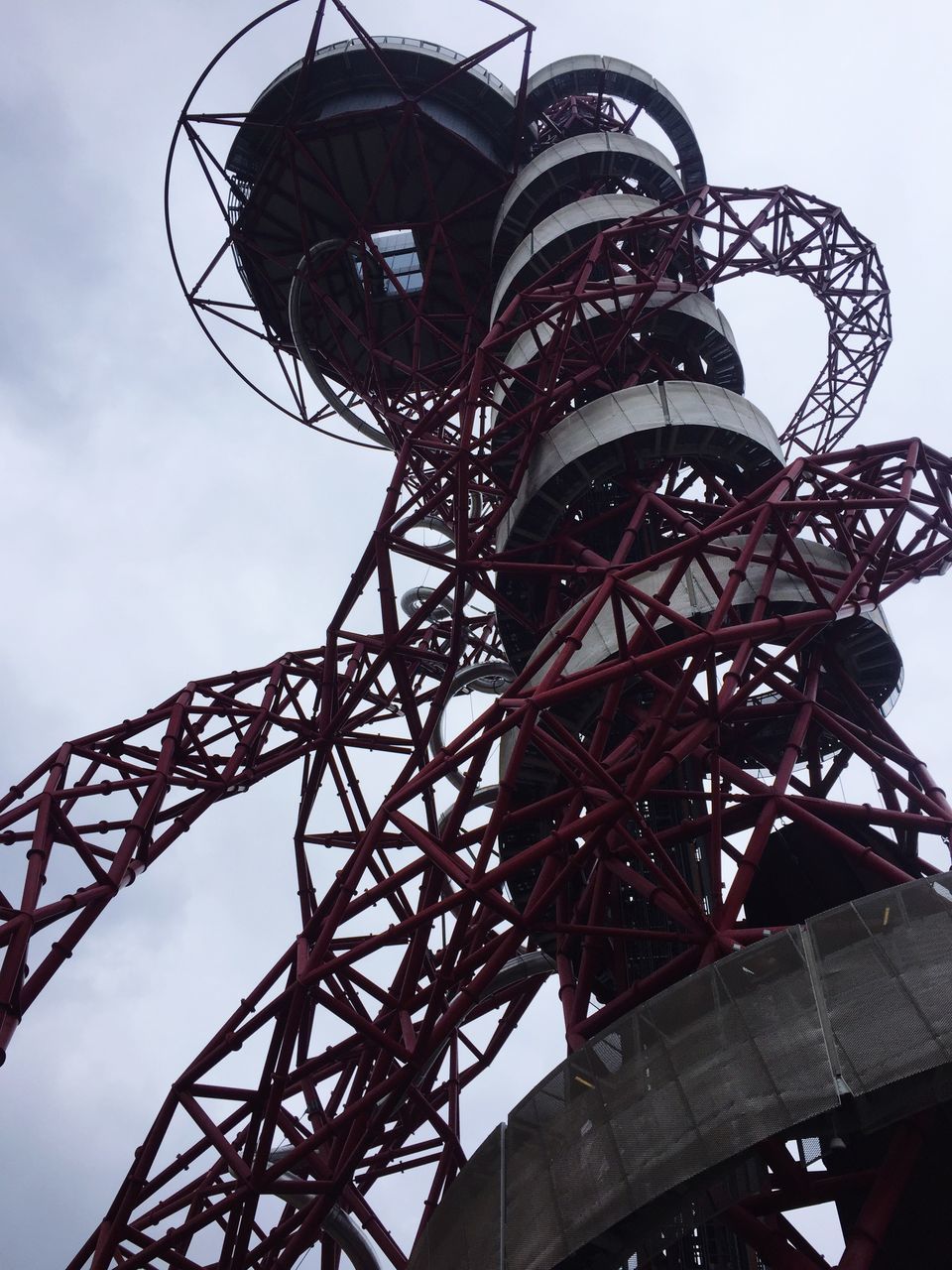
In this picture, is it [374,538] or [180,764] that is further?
[180,764]

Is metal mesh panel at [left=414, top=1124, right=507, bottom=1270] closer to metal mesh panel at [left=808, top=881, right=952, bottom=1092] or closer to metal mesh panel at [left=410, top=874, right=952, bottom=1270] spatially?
metal mesh panel at [left=410, top=874, right=952, bottom=1270]

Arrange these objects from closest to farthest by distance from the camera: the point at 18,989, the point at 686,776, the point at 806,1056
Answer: the point at 806,1056
the point at 18,989
the point at 686,776

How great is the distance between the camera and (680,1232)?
12141 millimetres

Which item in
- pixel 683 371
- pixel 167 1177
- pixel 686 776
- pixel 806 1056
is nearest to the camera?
pixel 806 1056

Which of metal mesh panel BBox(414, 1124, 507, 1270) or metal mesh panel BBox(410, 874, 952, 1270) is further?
metal mesh panel BBox(414, 1124, 507, 1270)

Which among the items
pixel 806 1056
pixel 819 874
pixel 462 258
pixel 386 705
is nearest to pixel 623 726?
pixel 819 874

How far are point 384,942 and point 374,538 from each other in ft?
26.0

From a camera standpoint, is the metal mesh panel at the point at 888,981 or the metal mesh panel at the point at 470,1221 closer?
the metal mesh panel at the point at 888,981

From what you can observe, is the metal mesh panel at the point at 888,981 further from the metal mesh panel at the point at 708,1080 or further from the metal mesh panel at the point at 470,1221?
the metal mesh panel at the point at 470,1221

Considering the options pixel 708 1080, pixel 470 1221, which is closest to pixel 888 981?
pixel 708 1080

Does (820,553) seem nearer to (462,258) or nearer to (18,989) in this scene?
(18,989)

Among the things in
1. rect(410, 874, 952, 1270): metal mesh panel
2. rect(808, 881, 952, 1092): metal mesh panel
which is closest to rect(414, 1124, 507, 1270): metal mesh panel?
rect(410, 874, 952, 1270): metal mesh panel

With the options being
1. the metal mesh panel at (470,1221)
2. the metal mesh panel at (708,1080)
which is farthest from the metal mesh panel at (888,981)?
the metal mesh panel at (470,1221)

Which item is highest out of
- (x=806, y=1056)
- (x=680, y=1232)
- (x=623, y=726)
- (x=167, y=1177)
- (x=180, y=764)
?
(x=180, y=764)
